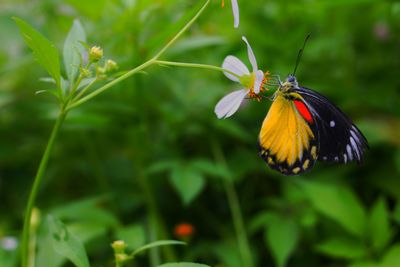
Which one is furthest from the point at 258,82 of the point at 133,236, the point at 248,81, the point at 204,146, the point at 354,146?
the point at 204,146

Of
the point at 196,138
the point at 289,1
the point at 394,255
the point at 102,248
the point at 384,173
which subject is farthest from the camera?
the point at 289,1

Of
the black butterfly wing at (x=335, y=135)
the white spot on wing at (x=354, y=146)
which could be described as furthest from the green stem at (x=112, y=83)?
the white spot on wing at (x=354, y=146)

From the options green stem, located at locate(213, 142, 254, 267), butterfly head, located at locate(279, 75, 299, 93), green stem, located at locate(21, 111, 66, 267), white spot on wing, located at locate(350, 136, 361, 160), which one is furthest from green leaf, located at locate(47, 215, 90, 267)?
green stem, located at locate(213, 142, 254, 267)

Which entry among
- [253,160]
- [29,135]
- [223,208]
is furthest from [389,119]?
[29,135]

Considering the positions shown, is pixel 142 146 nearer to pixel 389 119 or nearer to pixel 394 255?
pixel 394 255

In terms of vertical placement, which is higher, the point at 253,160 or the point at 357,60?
the point at 357,60

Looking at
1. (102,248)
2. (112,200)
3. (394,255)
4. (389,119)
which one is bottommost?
(394,255)

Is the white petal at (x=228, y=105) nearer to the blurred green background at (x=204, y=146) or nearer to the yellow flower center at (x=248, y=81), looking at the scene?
the yellow flower center at (x=248, y=81)

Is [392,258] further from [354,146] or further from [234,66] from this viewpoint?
[234,66]
